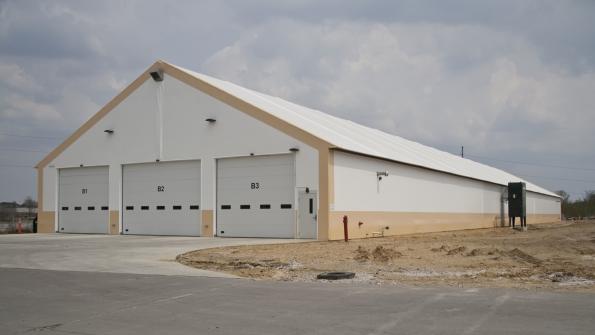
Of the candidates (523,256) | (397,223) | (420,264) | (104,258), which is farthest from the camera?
(397,223)

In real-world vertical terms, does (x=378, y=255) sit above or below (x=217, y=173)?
below

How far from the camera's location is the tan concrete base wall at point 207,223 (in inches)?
1227

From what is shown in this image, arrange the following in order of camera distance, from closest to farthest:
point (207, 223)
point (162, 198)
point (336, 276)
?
point (336, 276), point (207, 223), point (162, 198)

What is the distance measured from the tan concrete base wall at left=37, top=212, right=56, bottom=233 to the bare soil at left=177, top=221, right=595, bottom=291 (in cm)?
2001

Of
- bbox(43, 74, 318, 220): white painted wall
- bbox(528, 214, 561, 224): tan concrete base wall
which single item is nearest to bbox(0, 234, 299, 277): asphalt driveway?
bbox(43, 74, 318, 220): white painted wall

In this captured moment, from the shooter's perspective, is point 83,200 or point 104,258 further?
point 83,200

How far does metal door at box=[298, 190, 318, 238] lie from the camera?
27.7 metres

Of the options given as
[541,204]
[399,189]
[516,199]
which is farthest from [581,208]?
[399,189]

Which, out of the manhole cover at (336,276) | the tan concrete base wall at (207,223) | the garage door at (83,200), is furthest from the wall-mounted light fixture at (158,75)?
the manhole cover at (336,276)

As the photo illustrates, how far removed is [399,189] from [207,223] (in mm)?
10708

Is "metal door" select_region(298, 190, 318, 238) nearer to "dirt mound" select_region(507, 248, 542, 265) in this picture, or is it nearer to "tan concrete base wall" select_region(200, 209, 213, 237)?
"tan concrete base wall" select_region(200, 209, 213, 237)

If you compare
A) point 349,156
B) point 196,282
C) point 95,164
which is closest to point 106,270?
point 196,282

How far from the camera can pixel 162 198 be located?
109ft

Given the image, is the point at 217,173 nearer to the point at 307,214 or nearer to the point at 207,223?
the point at 207,223
